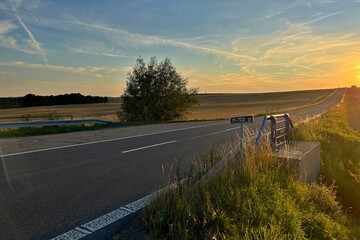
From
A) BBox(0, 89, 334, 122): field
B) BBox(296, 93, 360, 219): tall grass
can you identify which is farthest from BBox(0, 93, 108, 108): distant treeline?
BBox(296, 93, 360, 219): tall grass

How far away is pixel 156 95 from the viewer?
3155 cm

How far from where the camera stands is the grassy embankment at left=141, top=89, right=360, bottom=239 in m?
3.80

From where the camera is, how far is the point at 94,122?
20.4 m

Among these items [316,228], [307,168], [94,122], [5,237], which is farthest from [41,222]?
[94,122]

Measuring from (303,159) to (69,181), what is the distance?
4.59 m

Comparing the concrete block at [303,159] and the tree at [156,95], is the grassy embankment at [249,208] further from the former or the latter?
the tree at [156,95]

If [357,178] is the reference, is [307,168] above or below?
above

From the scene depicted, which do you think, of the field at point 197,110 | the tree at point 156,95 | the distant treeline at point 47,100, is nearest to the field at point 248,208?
the field at point 197,110

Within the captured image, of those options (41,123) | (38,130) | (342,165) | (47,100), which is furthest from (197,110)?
(342,165)

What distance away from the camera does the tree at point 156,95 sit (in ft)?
102

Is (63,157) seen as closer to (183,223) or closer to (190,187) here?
(190,187)

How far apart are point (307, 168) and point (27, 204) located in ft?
17.7

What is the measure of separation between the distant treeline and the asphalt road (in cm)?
9392

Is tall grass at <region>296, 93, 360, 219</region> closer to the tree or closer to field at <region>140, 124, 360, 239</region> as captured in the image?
field at <region>140, 124, 360, 239</region>
